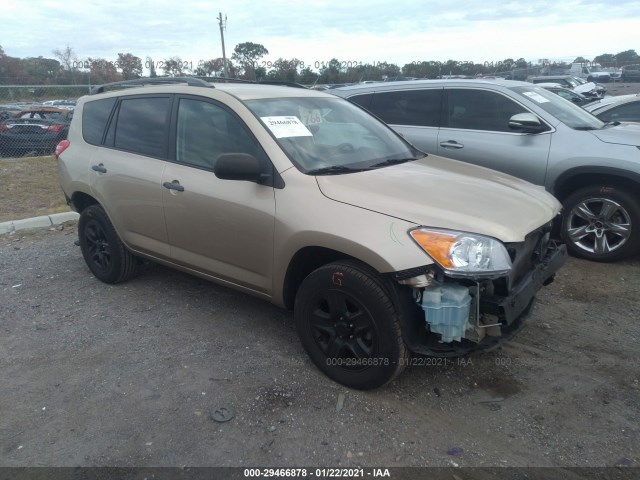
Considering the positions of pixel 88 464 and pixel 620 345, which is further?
pixel 620 345

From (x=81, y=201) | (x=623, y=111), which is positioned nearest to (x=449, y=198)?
(x=81, y=201)

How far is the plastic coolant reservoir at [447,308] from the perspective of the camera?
2727mm

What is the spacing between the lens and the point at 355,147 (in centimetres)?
387

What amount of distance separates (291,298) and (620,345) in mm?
2339

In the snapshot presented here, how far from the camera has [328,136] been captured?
3.80 meters

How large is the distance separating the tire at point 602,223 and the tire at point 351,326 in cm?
322

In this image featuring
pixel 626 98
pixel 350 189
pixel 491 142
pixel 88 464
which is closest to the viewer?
pixel 88 464

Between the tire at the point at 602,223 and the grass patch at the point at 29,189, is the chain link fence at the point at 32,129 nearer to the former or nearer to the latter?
the grass patch at the point at 29,189

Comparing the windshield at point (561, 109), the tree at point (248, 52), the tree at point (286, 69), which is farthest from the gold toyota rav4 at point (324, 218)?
the tree at point (248, 52)

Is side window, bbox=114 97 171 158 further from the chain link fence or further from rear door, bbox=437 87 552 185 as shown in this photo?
the chain link fence

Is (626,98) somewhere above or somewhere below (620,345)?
above

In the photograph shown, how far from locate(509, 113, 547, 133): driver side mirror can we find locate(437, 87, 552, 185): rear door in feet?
0.23

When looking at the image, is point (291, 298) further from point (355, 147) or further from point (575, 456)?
point (575, 456)

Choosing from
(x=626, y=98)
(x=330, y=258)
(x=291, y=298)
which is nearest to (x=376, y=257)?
(x=330, y=258)
